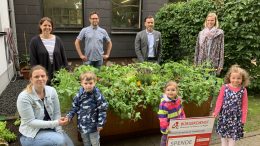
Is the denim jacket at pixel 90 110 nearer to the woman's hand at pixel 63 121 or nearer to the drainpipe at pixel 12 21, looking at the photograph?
the woman's hand at pixel 63 121

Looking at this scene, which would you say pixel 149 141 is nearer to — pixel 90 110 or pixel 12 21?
pixel 90 110

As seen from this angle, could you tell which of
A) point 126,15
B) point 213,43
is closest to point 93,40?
point 213,43

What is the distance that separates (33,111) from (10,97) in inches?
121

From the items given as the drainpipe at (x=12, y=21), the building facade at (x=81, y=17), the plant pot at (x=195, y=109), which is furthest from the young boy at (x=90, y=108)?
the building facade at (x=81, y=17)

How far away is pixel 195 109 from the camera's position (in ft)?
15.2

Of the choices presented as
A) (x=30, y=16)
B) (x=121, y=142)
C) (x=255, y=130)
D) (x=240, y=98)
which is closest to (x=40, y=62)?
(x=121, y=142)

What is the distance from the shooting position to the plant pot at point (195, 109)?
14.7 feet

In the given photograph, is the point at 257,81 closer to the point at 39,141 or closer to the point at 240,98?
the point at 240,98

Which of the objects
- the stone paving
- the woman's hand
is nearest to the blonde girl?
the stone paving

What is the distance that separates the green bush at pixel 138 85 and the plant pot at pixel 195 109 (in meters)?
0.25

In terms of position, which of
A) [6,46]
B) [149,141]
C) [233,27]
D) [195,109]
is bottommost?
[149,141]

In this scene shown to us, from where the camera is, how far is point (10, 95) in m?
5.89

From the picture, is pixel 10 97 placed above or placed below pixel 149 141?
above

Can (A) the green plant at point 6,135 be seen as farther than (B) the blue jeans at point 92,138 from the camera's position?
Yes
